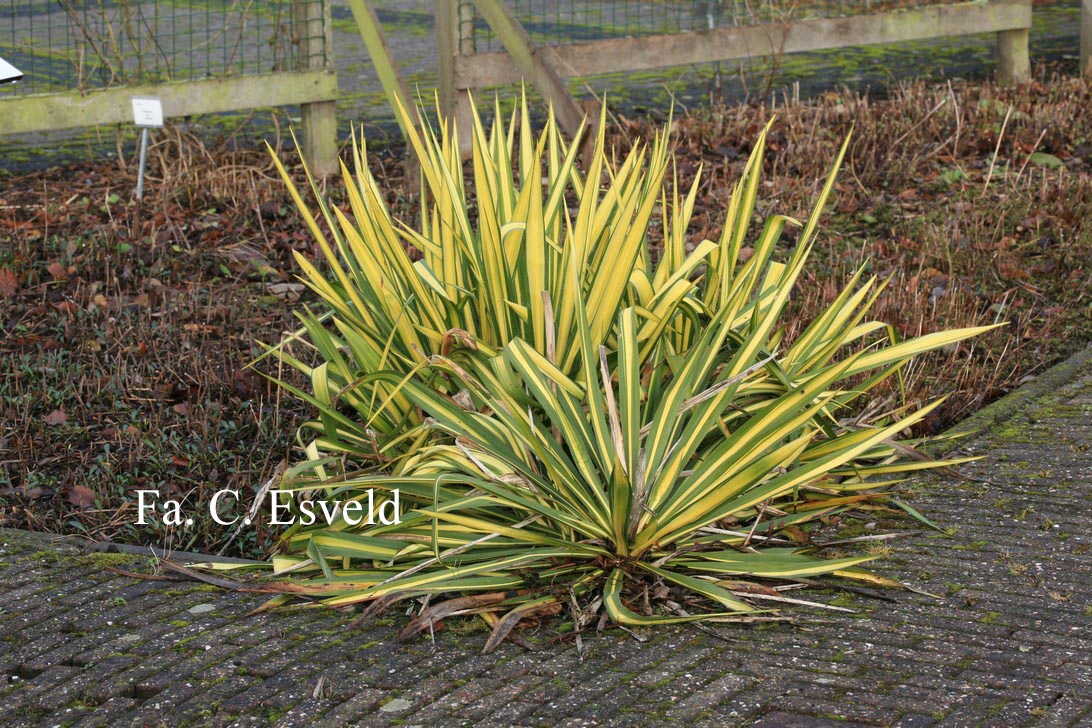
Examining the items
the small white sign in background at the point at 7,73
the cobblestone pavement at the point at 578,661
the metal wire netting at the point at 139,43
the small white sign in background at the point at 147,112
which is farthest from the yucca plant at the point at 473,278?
the metal wire netting at the point at 139,43

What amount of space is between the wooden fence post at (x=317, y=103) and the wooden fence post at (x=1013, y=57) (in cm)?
475

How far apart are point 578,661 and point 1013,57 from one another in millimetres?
7371

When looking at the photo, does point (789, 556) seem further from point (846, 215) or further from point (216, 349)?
point (846, 215)

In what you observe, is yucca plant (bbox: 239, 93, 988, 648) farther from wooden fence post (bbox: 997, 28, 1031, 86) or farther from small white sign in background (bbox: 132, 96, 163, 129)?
wooden fence post (bbox: 997, 28, 1031, 86)

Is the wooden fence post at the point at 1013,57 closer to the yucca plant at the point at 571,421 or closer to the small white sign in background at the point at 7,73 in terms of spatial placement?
the yucca plant at the point at 571,421

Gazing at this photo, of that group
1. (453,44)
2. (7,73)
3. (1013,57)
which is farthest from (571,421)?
(1013,57)

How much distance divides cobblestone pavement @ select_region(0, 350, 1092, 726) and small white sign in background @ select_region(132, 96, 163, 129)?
305 cm

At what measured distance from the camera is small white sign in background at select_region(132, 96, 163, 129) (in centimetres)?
576

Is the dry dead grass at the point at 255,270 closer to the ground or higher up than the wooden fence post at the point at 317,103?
closer to the ground

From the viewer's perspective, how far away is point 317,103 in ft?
22.3

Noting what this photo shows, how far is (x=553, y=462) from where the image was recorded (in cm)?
298

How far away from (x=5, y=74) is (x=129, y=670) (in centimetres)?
275

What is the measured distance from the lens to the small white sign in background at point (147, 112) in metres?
5.76

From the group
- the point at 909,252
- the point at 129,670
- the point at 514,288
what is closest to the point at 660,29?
the point at 909,252
